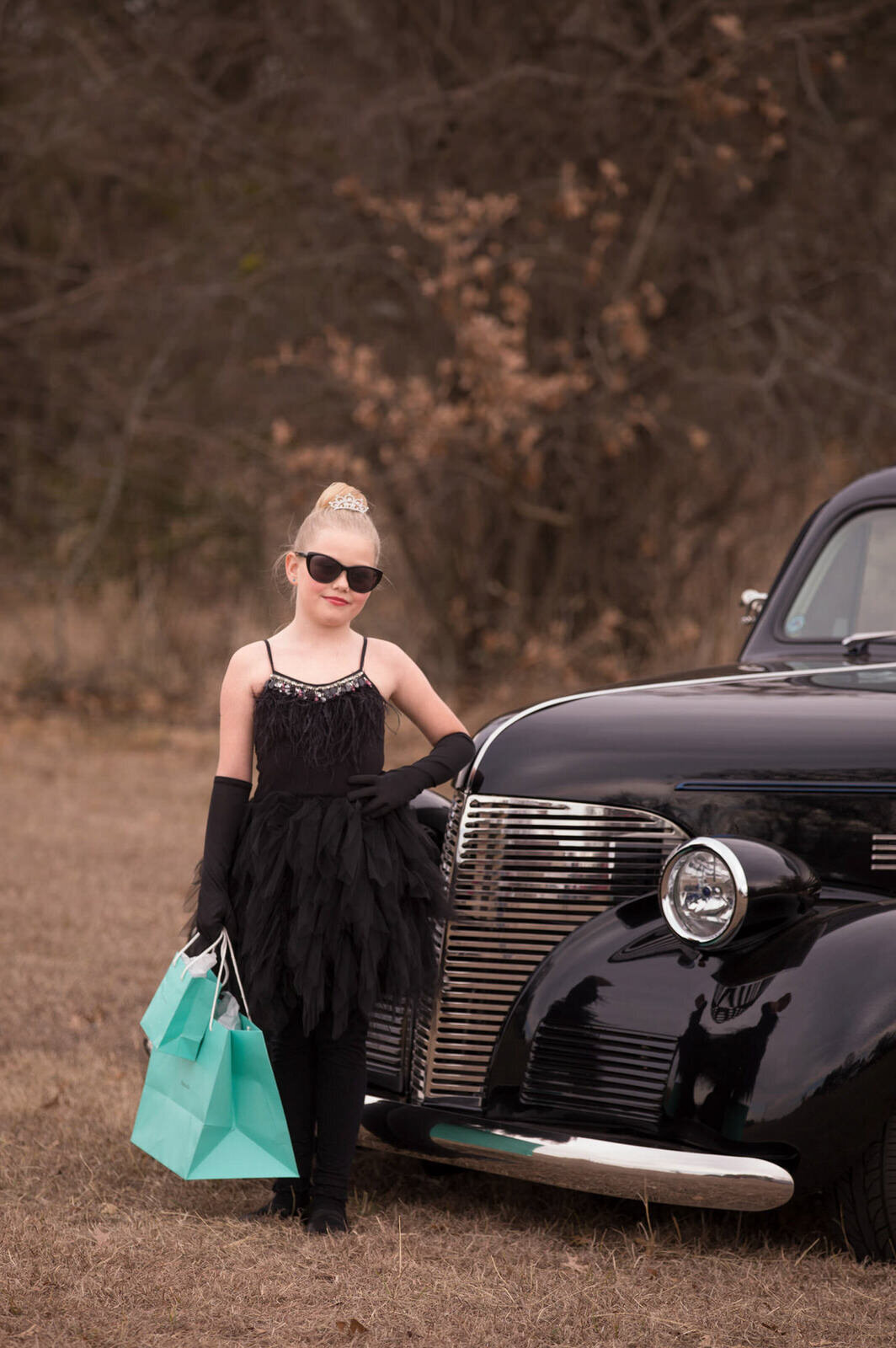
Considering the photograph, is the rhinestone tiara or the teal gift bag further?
the rhinestone tiara

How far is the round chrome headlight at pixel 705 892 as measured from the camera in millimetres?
3268

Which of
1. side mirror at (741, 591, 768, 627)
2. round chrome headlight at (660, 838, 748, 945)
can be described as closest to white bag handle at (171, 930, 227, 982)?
round chrome headlight at (660, 838, 748, 945)

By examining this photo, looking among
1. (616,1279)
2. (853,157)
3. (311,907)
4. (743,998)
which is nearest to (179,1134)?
(311,907)

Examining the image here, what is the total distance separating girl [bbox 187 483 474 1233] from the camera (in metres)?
3.35

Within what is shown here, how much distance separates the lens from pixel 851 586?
4.80 meters

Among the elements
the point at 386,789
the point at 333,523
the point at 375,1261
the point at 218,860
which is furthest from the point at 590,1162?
the point at 333,523

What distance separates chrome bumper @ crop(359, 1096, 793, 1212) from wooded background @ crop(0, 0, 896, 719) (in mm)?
8671

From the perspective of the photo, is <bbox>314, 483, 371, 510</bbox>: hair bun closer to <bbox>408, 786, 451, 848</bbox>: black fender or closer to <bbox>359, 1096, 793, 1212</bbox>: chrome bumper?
<bbox>408, 786, 451, 848</bbox>: black fender

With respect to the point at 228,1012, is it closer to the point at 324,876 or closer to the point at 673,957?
the point at 324,876

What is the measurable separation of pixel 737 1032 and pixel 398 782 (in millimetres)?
860

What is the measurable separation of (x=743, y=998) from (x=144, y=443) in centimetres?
1173

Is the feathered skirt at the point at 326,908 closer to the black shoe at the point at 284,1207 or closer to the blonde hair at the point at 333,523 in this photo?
the black shoe at the point at 284,1207

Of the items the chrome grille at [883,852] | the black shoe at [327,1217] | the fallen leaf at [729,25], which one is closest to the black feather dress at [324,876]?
the black shoe at [327,1217]

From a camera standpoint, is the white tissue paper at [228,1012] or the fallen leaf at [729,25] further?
the fallen leaf at [729,25]
